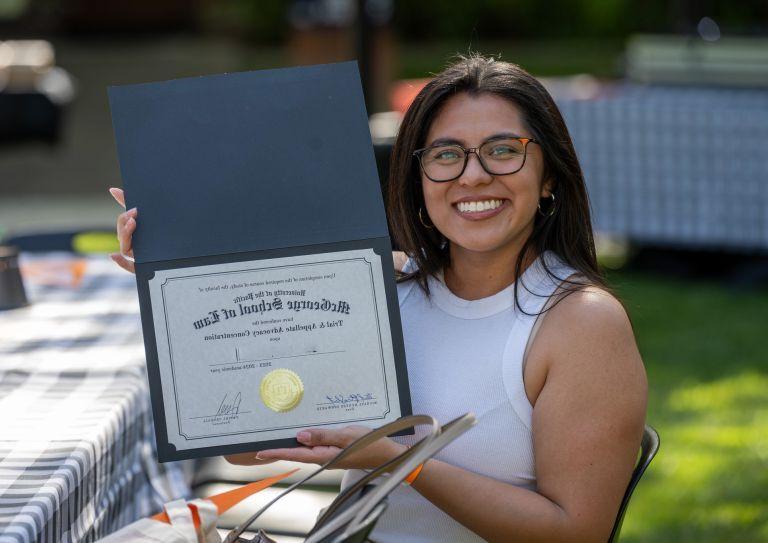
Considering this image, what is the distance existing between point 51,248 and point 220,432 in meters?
2.88

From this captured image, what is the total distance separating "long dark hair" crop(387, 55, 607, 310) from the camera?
2.01m

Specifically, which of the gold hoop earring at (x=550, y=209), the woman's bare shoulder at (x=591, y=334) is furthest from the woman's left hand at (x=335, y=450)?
the gold hoop earring at (x=550, y=209)

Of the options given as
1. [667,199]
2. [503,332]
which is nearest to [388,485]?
[503,332]

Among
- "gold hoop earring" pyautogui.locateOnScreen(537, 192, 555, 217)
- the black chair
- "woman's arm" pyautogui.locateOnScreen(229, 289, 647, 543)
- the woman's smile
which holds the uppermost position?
the woman's smile

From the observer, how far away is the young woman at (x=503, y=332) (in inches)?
72.7

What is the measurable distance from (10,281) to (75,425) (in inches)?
42.2

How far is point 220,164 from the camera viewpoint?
186 centimetres

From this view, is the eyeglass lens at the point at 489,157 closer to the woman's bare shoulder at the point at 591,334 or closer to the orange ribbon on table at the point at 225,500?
the woman's bare shoulder at the point at 591,334

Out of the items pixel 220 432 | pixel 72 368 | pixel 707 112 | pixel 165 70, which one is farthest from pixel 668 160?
pixel 165 70

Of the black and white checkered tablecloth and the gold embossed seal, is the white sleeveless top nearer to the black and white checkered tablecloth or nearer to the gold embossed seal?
the gold embossed seal

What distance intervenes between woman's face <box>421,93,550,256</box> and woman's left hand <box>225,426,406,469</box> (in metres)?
0.42

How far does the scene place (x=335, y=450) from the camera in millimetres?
1797

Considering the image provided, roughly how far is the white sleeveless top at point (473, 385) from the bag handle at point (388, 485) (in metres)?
0.36

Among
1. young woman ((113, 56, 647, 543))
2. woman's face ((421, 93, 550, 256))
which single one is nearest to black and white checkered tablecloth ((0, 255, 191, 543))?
young woman ((113, 56, 647, 543))
